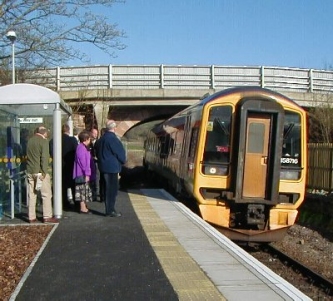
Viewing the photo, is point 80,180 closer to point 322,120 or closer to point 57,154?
point 57,154

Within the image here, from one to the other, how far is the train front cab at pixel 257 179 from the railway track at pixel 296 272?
0.50 m

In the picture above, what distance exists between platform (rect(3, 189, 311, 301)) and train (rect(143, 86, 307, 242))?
1.56 m

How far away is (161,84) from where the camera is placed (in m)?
27.5

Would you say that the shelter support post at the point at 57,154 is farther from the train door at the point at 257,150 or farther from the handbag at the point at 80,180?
the train door at the point at 257,150

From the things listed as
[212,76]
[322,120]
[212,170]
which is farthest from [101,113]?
[212,170]

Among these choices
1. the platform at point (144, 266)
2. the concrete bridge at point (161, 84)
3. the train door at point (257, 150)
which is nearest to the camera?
the platform at point (144, 266)

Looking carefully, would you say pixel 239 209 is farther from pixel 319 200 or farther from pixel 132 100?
pixel 132 100

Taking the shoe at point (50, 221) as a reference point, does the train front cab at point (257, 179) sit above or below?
above

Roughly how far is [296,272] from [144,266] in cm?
474

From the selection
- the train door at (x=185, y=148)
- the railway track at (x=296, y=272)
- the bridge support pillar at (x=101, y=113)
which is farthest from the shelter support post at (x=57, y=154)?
the bridge support pillar at (x=101, y=113)

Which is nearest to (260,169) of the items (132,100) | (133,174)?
(132,100)

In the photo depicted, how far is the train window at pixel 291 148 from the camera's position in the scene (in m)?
11.9

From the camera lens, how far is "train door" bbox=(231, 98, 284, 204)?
37.9 ft

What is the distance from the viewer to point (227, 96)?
1202cm
